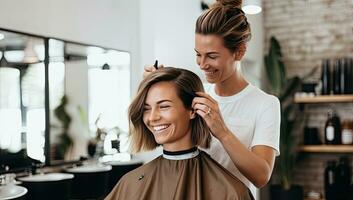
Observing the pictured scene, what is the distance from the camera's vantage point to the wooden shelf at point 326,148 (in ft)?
14.6

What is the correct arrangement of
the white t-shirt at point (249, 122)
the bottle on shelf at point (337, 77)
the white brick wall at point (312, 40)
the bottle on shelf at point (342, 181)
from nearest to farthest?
1. the white t-shirt at point (249, 122)
2. the bottle on shelf at point (342, 181)
3. the bottle on shelf at point (337, 77)
4. the white brick wall at point (312, 40)

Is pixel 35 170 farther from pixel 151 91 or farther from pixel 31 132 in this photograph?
pixel 151 91

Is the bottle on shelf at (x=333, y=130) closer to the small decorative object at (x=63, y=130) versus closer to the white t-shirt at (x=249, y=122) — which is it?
the small decorative object at (x=63, y=130)

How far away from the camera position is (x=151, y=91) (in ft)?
4.17

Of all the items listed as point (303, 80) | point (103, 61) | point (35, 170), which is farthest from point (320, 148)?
point (35, 170)

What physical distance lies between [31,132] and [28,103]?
0.60 ft

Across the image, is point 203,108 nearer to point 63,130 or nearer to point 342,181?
point 63,130

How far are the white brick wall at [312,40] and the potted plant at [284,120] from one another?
0.63 feet

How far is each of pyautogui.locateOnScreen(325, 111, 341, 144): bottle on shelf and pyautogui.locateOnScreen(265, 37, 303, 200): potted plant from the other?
1.16 feet

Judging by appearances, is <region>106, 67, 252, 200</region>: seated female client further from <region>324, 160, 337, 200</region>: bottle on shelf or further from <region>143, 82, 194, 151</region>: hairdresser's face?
<region>324, 160, 337, 200</region>: bottle on shelf

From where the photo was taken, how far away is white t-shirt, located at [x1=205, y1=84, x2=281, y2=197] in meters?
1.40

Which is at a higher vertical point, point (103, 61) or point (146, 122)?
point (103, 61)

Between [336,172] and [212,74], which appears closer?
[212,74]

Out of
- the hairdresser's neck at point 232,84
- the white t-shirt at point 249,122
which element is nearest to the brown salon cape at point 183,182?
the white t-shirt at point 249,122
